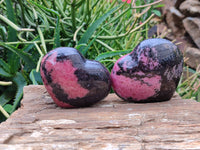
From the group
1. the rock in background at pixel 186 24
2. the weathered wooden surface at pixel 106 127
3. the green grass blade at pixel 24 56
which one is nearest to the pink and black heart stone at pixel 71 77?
the weathered wooden surface at pixel 106 127

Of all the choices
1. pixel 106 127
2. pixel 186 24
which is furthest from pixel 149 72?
pixel 186 24

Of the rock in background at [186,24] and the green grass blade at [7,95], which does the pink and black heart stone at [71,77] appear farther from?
the rock in background at [186,24]

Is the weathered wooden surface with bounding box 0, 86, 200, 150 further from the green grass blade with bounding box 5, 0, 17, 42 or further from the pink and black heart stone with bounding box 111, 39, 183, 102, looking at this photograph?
the green grass blade with bounding box 5, 0, 17, 42

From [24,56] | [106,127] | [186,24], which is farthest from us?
[186,24]

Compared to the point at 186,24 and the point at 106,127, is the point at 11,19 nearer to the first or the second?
the point at 106,127

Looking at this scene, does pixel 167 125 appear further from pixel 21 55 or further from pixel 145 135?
pixel 21 55

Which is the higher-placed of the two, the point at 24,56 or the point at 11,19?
the point at 11,19

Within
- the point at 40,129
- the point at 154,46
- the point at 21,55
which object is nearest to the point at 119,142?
the point at 40,129
